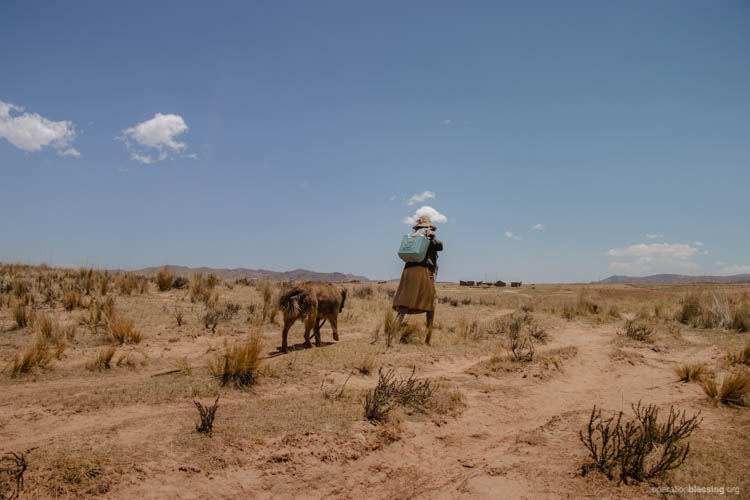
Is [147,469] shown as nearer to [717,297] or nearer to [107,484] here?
[107,484]

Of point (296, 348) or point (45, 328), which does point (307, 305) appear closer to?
point (296, 348)

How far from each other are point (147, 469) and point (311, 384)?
2780 mm

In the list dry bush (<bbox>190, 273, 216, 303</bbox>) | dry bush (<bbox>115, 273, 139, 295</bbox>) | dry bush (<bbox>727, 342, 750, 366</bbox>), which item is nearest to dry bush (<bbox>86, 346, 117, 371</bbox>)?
dry bush (<bbox>190, 273, 216, 303</bbox>)

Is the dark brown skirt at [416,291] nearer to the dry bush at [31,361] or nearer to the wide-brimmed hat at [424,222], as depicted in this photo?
the wide-brimmed hat at [424,222]

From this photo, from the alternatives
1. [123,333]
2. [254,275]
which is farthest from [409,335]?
[254,275]

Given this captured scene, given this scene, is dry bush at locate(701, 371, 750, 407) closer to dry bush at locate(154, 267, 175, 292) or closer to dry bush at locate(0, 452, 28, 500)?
dry bush at locate(0, 452, 28, 500)

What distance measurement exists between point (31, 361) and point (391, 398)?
577cm

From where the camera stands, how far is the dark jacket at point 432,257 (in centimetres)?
949

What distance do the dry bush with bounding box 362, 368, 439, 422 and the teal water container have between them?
415cm

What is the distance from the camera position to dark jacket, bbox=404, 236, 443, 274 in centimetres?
949

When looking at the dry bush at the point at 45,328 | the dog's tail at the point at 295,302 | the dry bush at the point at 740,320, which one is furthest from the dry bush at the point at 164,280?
the dry bush at the point at 740,320

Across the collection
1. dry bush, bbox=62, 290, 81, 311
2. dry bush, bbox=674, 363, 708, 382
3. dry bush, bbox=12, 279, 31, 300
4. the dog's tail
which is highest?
the dog's tail

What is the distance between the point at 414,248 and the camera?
9.20 m

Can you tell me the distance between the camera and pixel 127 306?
11.5 m
